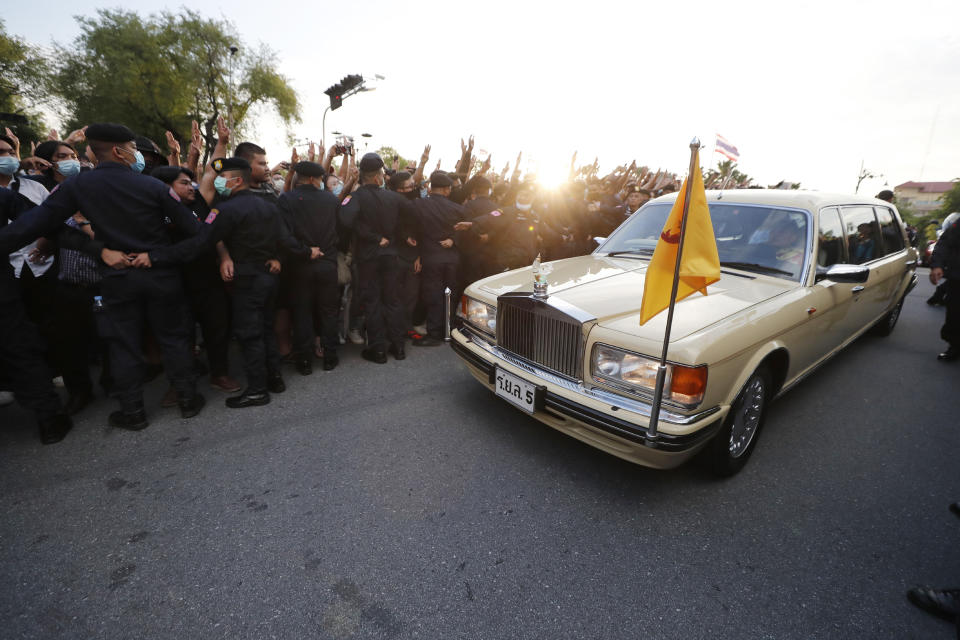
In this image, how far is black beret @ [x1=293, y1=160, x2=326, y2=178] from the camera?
4.03 meters

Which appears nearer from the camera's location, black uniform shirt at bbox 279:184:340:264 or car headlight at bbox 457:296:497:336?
car headlight at bbox 457:296:497:336

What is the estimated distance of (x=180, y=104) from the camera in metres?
25.6

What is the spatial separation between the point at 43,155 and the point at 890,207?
30.2 feet

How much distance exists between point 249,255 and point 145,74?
31.0m

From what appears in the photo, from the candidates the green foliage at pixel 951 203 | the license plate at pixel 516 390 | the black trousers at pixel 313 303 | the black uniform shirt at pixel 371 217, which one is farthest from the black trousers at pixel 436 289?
the green foliage at pixel 951 203

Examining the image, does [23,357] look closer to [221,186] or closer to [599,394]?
[221,186]

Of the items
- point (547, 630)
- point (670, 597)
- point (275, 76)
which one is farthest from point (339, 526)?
point (275, 76)

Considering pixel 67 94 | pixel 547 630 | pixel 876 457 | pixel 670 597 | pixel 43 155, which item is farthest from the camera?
pixel 67 94

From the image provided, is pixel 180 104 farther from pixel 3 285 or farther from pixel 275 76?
pixel 3 285

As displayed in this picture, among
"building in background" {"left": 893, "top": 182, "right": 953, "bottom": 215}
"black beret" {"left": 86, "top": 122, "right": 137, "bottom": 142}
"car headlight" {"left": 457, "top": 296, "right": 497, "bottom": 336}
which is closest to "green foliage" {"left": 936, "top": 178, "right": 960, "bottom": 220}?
"building in background" {"left": 893, "top": 182, "right": 953, "bottom": 215}

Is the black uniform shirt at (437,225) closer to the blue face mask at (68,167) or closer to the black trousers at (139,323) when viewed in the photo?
the black trousers at (139,323)

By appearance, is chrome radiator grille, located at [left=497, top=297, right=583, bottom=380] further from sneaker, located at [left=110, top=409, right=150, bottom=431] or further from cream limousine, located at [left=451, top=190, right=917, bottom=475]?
sneaker, located at [left=110, top=409, right=150, bottom=431]

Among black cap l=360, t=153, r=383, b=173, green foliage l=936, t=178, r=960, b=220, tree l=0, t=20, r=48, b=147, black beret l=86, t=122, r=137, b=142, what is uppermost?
tree l=0, t=20, r=48, b=147

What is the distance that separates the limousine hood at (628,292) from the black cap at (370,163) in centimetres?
197
